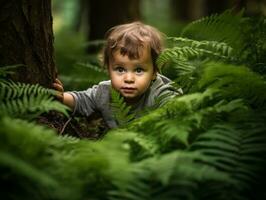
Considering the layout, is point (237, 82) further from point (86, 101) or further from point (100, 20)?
point (100, 20)

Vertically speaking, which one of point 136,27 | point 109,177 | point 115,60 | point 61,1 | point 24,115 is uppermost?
point 61,1

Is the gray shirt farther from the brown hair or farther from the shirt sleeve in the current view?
the brown hair

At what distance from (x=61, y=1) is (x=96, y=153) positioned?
2464 cm

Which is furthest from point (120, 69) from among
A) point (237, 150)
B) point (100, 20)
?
point (100, 20)

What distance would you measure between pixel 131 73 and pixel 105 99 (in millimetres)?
369

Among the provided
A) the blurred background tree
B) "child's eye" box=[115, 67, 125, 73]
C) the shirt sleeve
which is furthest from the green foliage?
the blurred background tree

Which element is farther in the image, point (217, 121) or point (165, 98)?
point (165, 98)

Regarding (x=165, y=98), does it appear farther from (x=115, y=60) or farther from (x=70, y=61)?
(x=70, y=61)

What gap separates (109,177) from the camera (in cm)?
250

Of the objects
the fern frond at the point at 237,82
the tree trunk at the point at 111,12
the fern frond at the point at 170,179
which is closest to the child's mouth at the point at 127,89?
the fern frond at the point at 237,82

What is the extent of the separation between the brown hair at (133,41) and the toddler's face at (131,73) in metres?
0.04

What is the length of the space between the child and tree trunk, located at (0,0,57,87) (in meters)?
0.25

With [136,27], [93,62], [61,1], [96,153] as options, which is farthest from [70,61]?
[61,1]

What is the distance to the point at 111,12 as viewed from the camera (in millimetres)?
8383
